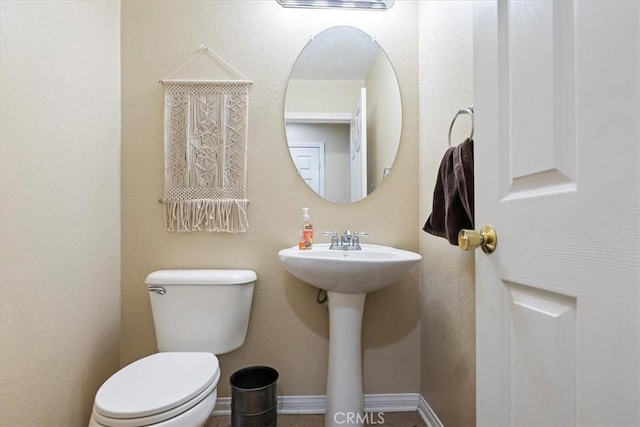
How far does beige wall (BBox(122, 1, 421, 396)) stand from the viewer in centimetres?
152

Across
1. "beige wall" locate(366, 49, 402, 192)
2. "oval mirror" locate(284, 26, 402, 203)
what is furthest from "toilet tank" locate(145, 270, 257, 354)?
"beige wall" locate(366, 49, 402, 192)

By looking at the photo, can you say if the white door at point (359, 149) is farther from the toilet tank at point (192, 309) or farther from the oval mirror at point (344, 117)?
the toilet tank at point (192, 309)

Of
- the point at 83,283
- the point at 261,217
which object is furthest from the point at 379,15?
the point at 83,283

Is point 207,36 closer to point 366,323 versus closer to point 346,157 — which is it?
point 346,157

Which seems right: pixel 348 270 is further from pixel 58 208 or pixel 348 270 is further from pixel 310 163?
pixel 58 208

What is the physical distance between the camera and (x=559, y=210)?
1.51 ft

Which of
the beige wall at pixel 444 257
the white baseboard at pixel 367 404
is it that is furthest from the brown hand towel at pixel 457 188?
the white baseboard at pixel 367 404

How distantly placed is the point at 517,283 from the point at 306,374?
127cm

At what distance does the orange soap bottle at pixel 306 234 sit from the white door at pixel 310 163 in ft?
0.46

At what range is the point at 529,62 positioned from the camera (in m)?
0.52

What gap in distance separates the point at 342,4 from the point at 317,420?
1959 millimetres

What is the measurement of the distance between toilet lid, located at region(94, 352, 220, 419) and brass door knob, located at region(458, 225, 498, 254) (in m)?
0.89

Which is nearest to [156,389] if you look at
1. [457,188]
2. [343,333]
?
[343,333]

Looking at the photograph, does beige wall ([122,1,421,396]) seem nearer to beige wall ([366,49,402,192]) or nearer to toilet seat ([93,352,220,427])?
beige wall ([366,49,402,192])
